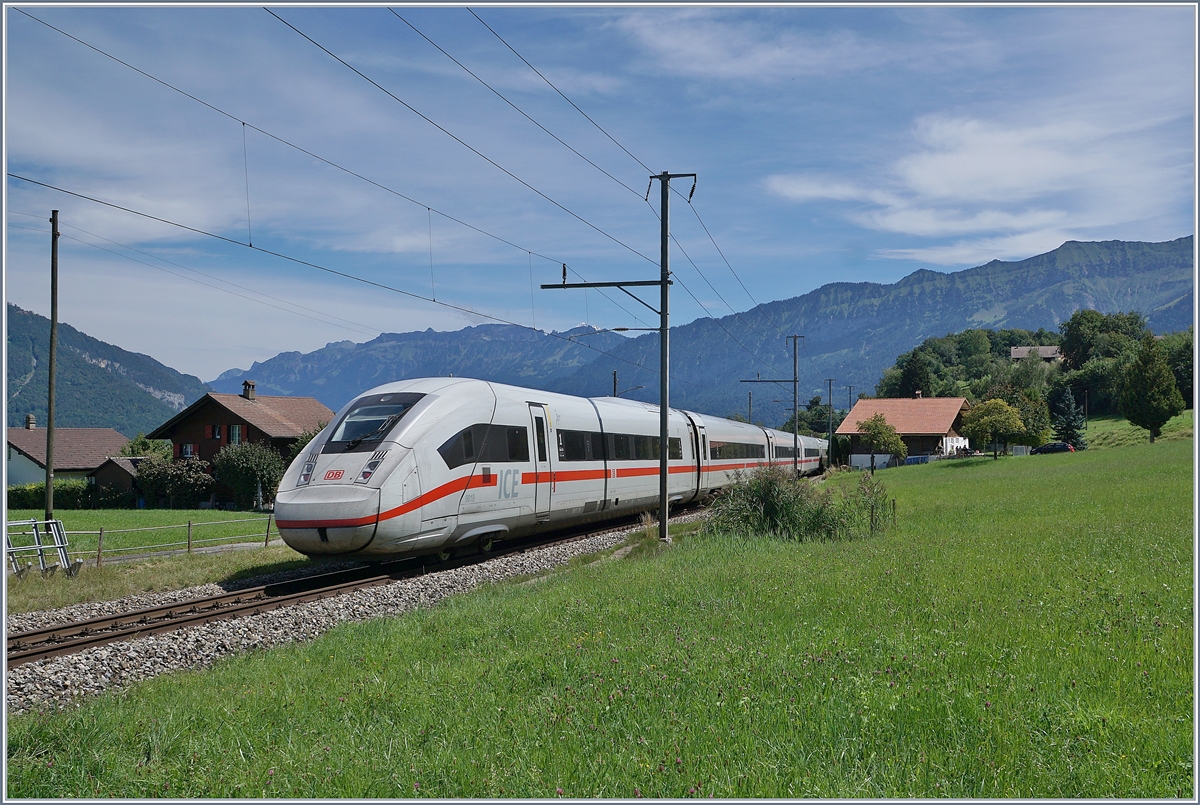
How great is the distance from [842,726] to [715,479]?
26020 millimetres

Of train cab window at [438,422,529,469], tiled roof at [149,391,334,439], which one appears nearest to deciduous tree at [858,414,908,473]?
tiled roof at [149,391,334,439]

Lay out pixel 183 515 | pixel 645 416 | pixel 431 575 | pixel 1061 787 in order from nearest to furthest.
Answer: pixel 1061 787 → pixel 431 575 → pixel 645 416 → pixel 183 515

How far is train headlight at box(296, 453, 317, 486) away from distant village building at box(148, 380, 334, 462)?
4041cm

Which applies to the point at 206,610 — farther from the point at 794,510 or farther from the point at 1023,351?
the point at 1023,351

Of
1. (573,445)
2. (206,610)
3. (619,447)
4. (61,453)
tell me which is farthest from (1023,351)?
(206,610)

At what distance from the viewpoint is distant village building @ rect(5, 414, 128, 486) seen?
223 ft

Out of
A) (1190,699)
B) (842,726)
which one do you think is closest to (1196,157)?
(1190,699)

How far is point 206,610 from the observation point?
12.2 m

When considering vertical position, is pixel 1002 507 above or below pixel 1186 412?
below

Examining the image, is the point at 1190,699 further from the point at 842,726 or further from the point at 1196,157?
the point at 1196,157

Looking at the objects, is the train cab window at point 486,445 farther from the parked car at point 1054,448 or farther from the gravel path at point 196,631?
the parked car at point 1054,448

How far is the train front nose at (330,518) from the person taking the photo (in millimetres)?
13594

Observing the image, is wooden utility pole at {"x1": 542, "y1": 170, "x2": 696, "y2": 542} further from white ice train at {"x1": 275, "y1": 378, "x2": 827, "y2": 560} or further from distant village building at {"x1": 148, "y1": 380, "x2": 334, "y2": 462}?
distant village building at {"x1": 148, "y1": 380, "x2": 334, "y2": 462}

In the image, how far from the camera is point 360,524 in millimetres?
13570
